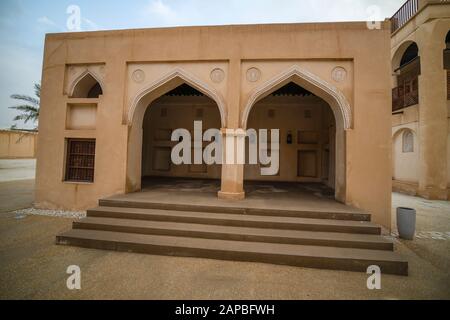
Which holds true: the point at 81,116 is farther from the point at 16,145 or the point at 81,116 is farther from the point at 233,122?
the point at 16,145

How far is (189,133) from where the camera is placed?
10656 millimetres

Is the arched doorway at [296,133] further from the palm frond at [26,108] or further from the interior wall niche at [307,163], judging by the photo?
the palm frond at [26,108]

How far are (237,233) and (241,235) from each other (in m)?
0.09

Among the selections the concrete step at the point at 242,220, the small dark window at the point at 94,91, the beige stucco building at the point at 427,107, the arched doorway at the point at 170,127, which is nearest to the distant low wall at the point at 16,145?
the arched doorway at the point at 170,127

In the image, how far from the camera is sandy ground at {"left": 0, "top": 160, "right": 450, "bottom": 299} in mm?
2803

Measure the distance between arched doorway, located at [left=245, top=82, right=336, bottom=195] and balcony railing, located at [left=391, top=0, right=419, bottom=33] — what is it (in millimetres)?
7390

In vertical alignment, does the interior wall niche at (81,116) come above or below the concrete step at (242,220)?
above

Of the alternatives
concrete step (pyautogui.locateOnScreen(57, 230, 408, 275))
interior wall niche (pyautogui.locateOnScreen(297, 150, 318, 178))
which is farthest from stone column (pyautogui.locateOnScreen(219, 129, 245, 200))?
interior wall niche (pyautogui.locateOnScreen(297, 150, 318, 178))

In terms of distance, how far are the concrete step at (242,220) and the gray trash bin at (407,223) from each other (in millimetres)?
1113

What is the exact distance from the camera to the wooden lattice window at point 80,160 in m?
6.44
